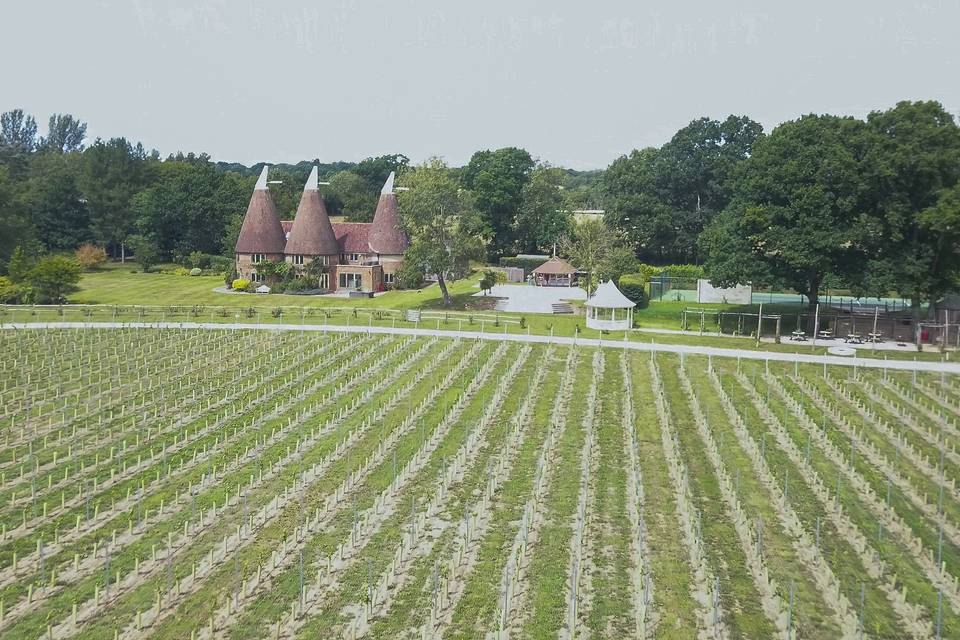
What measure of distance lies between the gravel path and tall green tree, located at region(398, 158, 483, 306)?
11.1 meters

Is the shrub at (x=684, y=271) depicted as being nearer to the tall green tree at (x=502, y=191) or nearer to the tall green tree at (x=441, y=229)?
the tall green tree at (x=502, y=191)

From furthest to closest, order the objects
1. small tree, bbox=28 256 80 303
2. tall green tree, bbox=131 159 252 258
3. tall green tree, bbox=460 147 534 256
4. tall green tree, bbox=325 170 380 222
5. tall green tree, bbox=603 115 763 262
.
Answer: tall green tree, bbox=325 170 380 222 < tall green tree, bbox=460 147 534 256 < tall green tree, bbox=131 159 252 258 < tall green tree, bbox=603 115 763 262 < small tree, bbox=28 256 80 303

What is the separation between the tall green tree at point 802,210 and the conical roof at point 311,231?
3176cm

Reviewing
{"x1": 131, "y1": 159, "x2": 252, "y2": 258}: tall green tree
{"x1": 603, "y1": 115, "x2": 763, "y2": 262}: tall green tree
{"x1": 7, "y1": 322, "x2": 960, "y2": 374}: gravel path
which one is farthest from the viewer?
{"x1": 131, "y1": 159, "x2": 252, "y2": 258}: tall green tree

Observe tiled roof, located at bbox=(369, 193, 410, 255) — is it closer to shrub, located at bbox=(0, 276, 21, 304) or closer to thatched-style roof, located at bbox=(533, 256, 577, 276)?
thatched-style roof, located at bbox=(533, 256, 577, 276)

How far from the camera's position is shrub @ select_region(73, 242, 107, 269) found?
80.8 m

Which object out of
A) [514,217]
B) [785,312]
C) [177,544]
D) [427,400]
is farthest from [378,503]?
[514,217]

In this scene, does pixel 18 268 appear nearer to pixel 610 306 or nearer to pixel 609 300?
pixel 609 300

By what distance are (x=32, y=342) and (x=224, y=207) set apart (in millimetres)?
46234

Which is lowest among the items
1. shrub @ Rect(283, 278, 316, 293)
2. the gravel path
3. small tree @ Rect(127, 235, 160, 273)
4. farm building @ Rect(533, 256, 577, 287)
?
the gravel path

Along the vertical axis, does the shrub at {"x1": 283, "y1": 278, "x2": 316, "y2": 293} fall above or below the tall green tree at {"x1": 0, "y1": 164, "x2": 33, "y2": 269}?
below

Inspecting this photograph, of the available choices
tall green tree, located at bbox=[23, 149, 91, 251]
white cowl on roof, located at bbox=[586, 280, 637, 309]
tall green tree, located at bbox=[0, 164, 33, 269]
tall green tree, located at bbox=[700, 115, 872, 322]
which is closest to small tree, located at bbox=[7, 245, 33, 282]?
tall green tree, located at bbox=[0, 164, 33, 269]

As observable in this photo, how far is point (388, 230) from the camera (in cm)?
6775

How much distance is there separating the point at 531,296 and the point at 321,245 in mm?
17553
